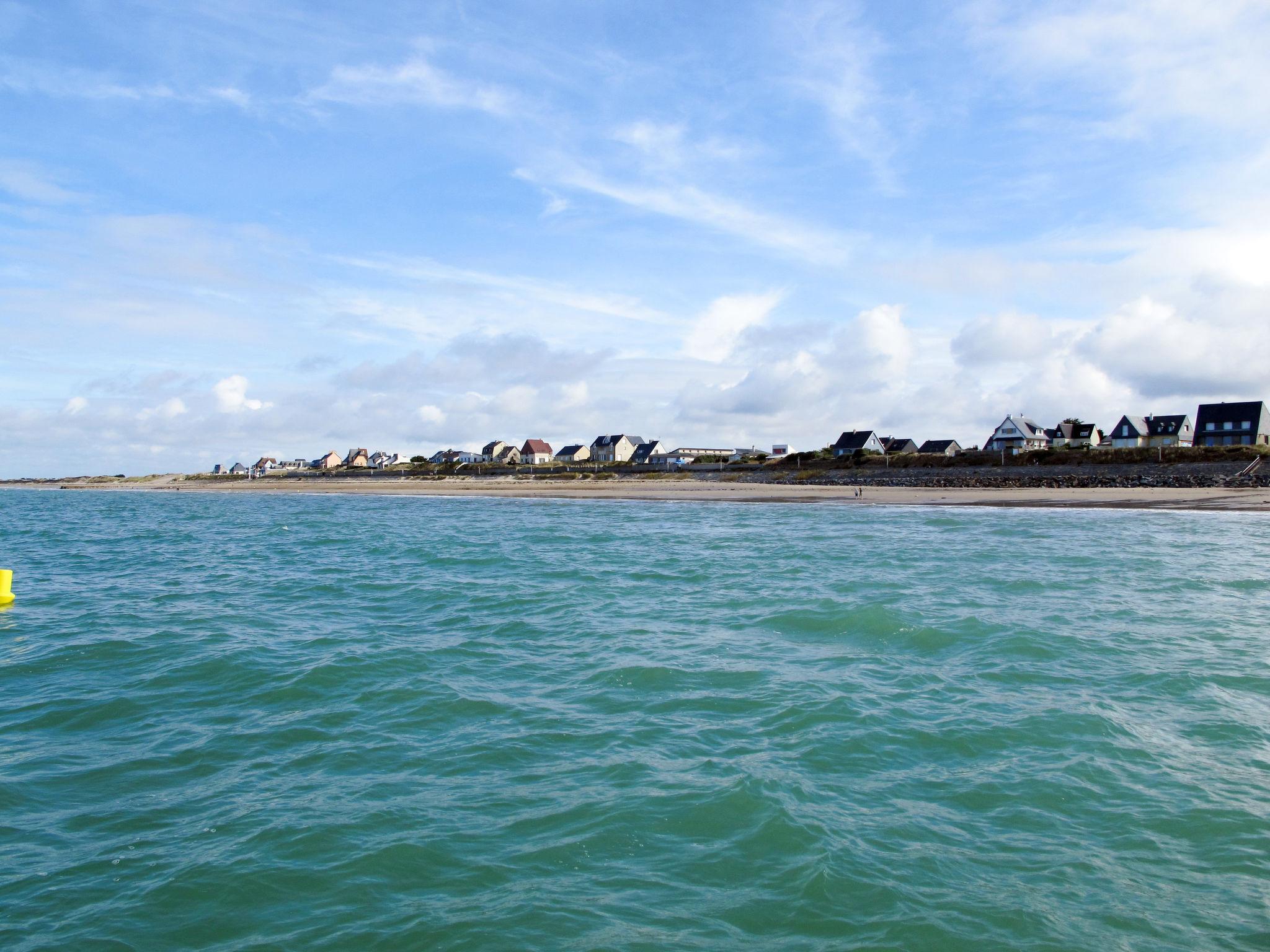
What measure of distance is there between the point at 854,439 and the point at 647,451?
37.3 metres

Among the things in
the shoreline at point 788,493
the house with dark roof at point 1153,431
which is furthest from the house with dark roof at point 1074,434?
the shoreline at point 788,493

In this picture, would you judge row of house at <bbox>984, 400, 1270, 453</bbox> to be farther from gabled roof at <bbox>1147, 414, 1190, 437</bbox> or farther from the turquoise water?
the turquoise water

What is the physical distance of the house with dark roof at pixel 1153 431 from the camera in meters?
81.2

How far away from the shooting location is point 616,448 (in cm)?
12925

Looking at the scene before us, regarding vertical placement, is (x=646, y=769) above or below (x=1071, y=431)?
below

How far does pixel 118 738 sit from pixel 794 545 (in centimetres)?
2157

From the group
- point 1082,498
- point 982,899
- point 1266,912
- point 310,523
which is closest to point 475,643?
point 982,899

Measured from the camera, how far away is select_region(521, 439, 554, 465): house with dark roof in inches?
5340

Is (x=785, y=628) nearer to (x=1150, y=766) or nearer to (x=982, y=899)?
(x=1150, y=766)

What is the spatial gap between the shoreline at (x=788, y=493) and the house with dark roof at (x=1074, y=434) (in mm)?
48515

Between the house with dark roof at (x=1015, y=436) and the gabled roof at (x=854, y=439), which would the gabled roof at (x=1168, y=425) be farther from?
the gabled roof at (x=854, y=439)

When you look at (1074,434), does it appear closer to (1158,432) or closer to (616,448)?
(1158,432)

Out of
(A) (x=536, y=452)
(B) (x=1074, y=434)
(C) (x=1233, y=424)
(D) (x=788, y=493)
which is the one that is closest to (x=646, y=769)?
(D) (x=788, y=493)

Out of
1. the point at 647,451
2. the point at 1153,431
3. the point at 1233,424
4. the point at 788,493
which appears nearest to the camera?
the point at 788,493
